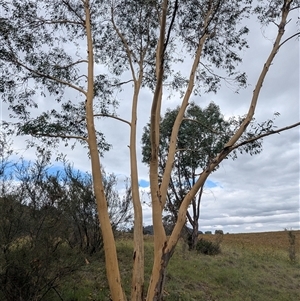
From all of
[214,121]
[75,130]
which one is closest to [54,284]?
[75,130]

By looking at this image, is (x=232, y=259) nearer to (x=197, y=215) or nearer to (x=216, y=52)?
(x=197, y=215)

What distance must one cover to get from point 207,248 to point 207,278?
389cm

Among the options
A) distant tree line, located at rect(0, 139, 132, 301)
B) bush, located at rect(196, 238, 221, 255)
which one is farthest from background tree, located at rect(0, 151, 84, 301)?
bush, located at rect(196, 238, 221, 255)

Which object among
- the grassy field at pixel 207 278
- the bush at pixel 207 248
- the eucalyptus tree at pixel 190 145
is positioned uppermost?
the eucalyptus tree at pixel 190 145

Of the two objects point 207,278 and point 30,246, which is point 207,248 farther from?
point 30,246

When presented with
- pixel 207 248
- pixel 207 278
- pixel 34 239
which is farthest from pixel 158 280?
pixel 207 248

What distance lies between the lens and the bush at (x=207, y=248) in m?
13.9

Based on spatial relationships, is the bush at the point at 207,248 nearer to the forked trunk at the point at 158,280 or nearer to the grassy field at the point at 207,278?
the grassy field at the point at 207,278

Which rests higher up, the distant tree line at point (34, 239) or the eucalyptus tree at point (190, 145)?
the eucalyptus tree at point (190, 145)

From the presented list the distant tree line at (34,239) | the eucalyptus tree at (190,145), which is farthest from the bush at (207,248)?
the distant tree line at (34,239)

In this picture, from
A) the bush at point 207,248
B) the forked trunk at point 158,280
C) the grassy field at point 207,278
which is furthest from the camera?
the bush at point 207,248

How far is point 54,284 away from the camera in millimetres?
6719

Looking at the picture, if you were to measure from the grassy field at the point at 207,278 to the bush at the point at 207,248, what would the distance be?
322mm

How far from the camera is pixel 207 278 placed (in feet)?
33.2
